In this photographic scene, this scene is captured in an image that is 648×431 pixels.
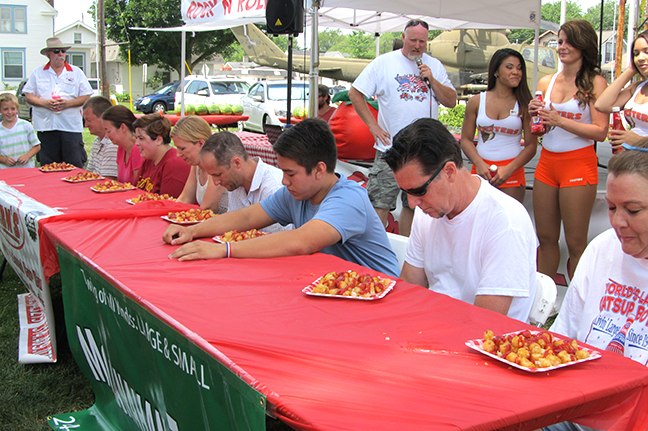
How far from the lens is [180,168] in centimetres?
452

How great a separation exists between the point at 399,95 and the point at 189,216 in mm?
2131

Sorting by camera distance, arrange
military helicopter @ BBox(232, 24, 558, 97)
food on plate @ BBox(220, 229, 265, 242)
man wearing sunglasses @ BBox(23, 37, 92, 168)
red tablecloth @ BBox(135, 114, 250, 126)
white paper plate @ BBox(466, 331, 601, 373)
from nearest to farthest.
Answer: white paper plate @ BBox(466, 331, 601, 373) → food on plate @ BBox(220, 229, 265, 242) → man wearing sunglasses @ BBox(23, 37, 92, 168) → military helicopter @ BBox(232, 24, 558, 97) → red tablecloth @ BBox(135, 114, 250, 126)

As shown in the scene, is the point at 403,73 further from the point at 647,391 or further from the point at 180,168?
the point at 647,391

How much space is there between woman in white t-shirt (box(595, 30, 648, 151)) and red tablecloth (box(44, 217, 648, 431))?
5.82 ft

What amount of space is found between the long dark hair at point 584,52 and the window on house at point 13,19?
39.5 m

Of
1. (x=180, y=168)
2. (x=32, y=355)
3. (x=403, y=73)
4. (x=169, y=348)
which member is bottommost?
(x=32, y=355)

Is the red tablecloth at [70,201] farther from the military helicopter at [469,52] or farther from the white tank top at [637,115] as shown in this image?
the military helicopter at [469,52]

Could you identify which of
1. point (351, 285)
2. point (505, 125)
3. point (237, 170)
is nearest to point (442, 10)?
point (505, 125)

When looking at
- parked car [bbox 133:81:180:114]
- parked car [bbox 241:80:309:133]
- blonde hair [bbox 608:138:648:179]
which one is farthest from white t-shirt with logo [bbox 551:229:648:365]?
parked car [bbox 133:81:180:114]

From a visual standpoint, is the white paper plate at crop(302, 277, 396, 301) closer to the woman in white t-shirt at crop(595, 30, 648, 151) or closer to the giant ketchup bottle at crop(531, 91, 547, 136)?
the woman in white t-shirt at crop(595, 30, 648, 151)

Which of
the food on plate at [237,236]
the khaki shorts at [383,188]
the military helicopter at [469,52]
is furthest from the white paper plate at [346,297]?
the military helicopter at [469,52]

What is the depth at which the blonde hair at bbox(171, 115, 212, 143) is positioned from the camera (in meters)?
3.97

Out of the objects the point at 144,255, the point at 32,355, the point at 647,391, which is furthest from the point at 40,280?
the point at 647,391

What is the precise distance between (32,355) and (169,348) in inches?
76.6
